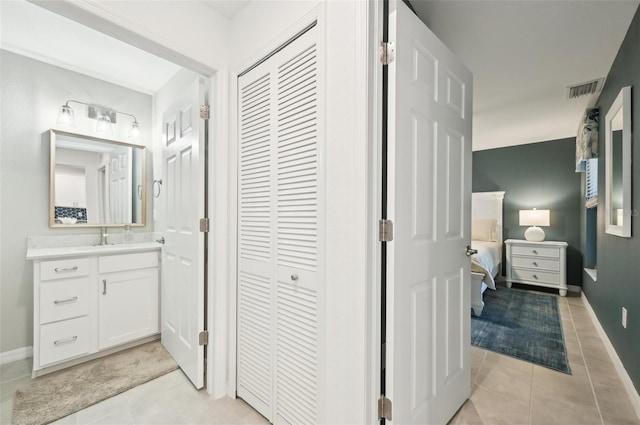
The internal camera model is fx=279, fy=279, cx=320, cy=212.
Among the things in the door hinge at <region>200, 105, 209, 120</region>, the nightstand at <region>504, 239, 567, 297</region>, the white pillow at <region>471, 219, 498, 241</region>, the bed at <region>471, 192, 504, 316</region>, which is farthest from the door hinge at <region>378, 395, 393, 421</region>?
the white pillow at <region>471, 219, 498, 241</region>

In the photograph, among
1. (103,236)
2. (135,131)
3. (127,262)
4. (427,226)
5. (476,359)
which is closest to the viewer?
(427,226)

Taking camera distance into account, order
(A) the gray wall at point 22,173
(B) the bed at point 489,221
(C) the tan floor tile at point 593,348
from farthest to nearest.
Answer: (B) the bed at point 489,221 → (C) the tan floor tile at point 593,348 → (A) the gray wall at point 22,173

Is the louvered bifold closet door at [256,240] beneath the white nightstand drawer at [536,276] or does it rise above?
above

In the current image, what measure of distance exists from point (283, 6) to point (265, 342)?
1.84 metres

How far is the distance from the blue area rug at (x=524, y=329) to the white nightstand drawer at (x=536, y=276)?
0.82ft

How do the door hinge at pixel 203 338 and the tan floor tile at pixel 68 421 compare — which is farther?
the door hinge at pixel 203 338

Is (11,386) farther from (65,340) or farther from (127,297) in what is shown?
(127,297)

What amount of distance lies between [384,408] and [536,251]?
4354 millimetres

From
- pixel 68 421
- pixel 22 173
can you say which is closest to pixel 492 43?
pixel 68 421

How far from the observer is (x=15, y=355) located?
219 centimetres

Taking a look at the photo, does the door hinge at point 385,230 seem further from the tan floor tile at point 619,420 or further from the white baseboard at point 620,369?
the white baseboard at point 620,369

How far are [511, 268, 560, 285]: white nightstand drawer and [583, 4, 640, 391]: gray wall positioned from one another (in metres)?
1.42

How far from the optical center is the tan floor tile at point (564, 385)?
1.80m

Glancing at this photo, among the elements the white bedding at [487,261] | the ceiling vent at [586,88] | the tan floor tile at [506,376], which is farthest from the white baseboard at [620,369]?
the ceiling vent at [586,88]
